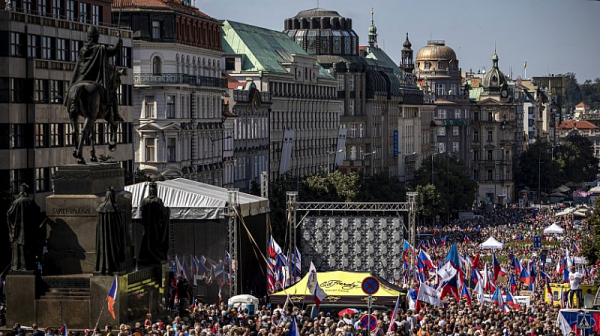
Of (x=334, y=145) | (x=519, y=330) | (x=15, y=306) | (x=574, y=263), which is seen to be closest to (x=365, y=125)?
(x=334, y=145)

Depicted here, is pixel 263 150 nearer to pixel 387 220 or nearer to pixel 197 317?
pixel 387 220

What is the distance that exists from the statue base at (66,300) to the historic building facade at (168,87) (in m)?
51.1

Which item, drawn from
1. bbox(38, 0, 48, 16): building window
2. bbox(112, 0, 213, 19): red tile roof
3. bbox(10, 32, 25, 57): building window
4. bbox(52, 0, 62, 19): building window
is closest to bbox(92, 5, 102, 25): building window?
bbox(52, 0, 62, 19): building window

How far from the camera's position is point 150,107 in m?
93.9

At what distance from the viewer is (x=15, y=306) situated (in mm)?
37562

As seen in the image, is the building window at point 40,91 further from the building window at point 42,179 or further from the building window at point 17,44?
the building window at point 42,179

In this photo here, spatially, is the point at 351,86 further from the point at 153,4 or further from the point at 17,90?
the point at 17,90

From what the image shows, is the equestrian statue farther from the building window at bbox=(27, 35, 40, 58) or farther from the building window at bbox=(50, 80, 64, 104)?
the building window at bbox=(50, 80, 64, 104)

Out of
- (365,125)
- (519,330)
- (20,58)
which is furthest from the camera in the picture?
(365,125)

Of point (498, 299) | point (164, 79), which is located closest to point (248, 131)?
point (164, 79)

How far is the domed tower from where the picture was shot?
16975 centimetres

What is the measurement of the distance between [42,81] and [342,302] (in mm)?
18648

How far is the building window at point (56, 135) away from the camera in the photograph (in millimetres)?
72188

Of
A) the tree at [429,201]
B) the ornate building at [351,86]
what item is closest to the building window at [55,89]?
the tree at [429,201]
